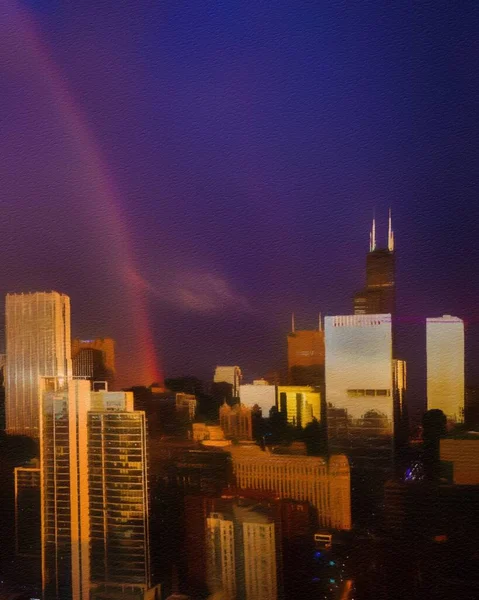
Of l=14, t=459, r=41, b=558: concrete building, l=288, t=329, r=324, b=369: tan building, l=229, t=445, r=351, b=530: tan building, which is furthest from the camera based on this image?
l=288, t=329, r=324, b=369: tan building

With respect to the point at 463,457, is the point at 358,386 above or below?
above

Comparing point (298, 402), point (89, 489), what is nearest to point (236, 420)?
point (298, 402)

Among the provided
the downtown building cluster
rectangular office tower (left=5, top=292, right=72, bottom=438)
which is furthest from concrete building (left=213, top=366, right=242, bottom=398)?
rectangular office tower (left=5, top=292, right=72, bottom=438)

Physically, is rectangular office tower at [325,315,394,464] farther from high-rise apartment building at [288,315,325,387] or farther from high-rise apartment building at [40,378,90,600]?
high-rise apartment building at [40,378,90,600]

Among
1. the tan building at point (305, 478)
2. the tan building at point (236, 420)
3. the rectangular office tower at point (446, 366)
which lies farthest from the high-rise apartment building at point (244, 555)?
the rectangular office tower at point (446, 366)

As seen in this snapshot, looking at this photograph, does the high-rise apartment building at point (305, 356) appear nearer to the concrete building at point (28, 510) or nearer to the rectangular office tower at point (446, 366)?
the rectangular office tower at point (446, 366)

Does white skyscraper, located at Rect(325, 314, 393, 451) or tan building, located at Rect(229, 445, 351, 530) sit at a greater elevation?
white skyscraper, located at Rect(325, 314, 393, 451)

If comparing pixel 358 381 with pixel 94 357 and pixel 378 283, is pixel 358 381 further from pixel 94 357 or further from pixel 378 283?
pixel 94 357

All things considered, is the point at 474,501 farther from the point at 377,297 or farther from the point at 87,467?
the point at 87,467

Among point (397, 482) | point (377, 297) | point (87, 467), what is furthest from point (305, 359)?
point (87, 467)
